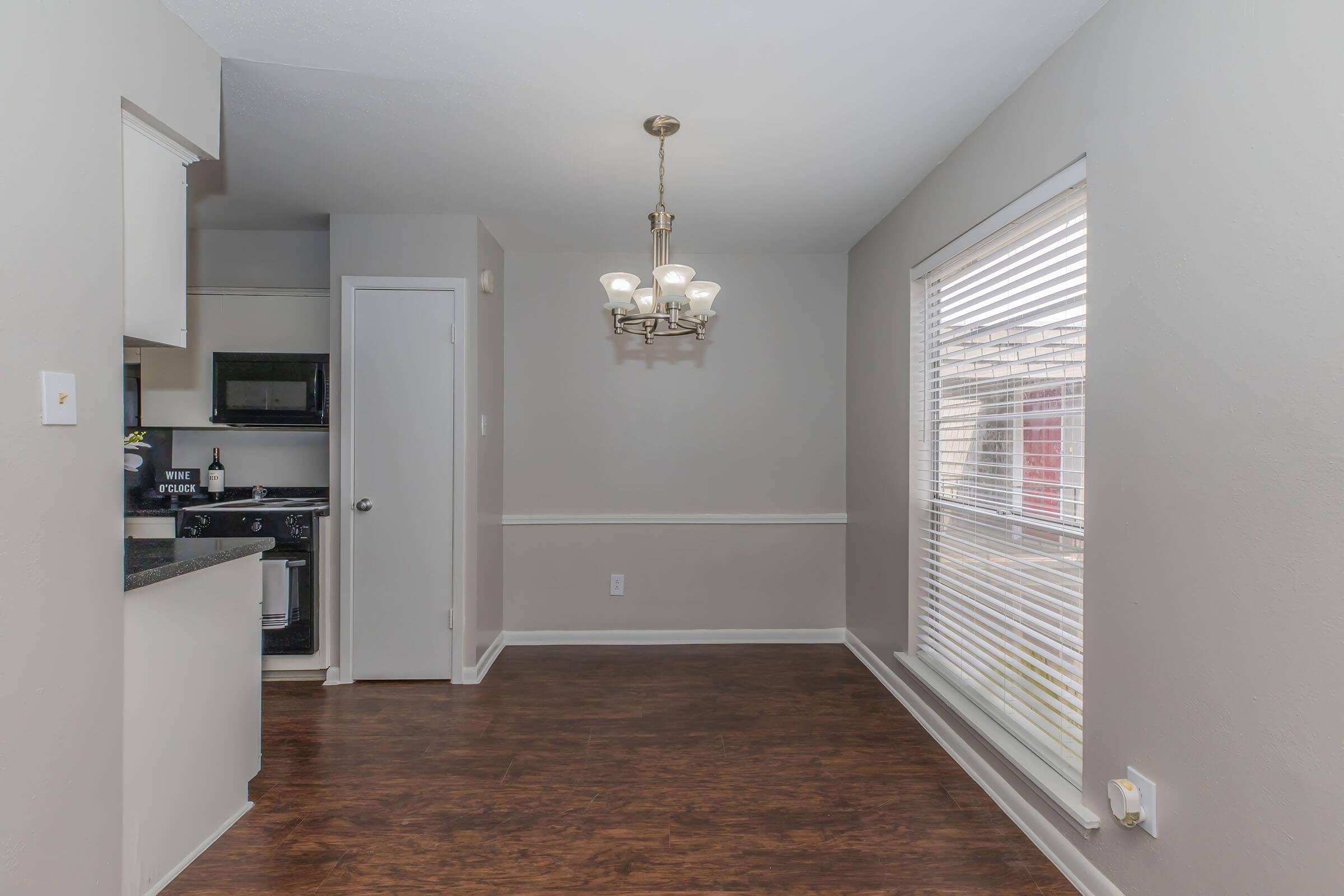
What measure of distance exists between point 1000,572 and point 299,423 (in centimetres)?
345

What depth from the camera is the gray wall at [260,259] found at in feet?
13.0

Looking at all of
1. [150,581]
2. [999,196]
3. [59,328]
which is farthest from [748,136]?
[150,581]

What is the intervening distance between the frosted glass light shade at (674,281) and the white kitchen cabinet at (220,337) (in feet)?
7.56

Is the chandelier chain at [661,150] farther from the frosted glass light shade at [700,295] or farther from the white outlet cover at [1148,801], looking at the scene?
the white outlet cover at [1148,801]

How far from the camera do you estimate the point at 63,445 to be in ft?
5.00

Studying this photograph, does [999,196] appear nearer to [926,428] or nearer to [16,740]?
[926,428]

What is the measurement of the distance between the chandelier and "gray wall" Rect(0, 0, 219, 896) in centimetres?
144

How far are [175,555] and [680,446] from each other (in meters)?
2.80

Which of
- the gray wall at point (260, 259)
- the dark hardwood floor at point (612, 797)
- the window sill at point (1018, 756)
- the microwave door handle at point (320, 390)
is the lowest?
the dark hardwood floor at point (612, 797)

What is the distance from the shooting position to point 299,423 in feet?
12.4

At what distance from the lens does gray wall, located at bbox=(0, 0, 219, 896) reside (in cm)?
139

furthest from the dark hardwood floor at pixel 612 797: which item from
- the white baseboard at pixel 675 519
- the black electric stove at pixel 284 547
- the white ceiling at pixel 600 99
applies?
the white ceiling at pixel 600 99

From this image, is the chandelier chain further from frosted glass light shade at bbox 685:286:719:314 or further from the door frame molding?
the door frame molding

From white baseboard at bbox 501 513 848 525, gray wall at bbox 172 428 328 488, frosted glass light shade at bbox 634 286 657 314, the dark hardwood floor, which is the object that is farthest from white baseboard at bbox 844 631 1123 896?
gray wall at bbox 172 428 328 488
